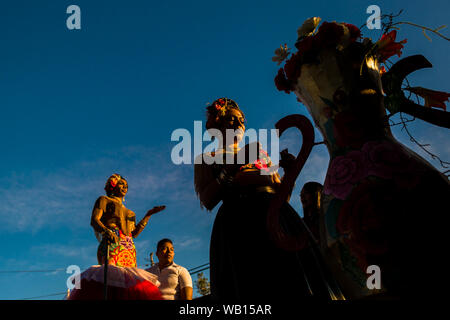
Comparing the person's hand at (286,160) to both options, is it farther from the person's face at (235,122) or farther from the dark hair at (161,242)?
the dark hair at (161,242)

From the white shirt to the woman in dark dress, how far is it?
196 centimetres

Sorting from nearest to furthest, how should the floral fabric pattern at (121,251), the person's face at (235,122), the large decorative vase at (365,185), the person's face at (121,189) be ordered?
1. the large decorative vase at (365,185)
2. the person's face at (235,122)
3. the floral fabric pattern at (121,251)
4. the person's face at (121,189)

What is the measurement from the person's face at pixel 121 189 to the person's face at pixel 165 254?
2.56ft

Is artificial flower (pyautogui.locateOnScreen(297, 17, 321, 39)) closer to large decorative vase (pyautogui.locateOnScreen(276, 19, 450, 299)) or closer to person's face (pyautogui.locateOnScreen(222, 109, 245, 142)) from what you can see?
large decorative vase (pyautogui.locateOnScreen(276, 19, 450, 299))

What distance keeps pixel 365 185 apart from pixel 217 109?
1.28 meters

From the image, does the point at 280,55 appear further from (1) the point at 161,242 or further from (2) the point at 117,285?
(1) the point at 161,242

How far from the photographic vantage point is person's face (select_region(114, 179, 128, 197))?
160 inches

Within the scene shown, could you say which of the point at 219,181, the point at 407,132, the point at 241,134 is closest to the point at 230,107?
the point at 241,134

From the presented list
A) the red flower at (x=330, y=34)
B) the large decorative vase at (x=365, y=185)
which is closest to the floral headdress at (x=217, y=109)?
Answer: the large decorative vase at (x=365, y=185)

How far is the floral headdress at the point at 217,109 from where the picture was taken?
2236 mm

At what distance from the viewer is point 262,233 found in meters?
1.66

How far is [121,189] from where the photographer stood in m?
4.08

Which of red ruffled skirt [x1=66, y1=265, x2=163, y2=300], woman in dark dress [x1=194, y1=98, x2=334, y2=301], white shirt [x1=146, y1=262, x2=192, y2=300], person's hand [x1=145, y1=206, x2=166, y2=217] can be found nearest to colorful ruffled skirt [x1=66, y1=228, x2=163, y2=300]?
red ruffled skirt [x1=66, y1=265, x2=163, y2=300]
